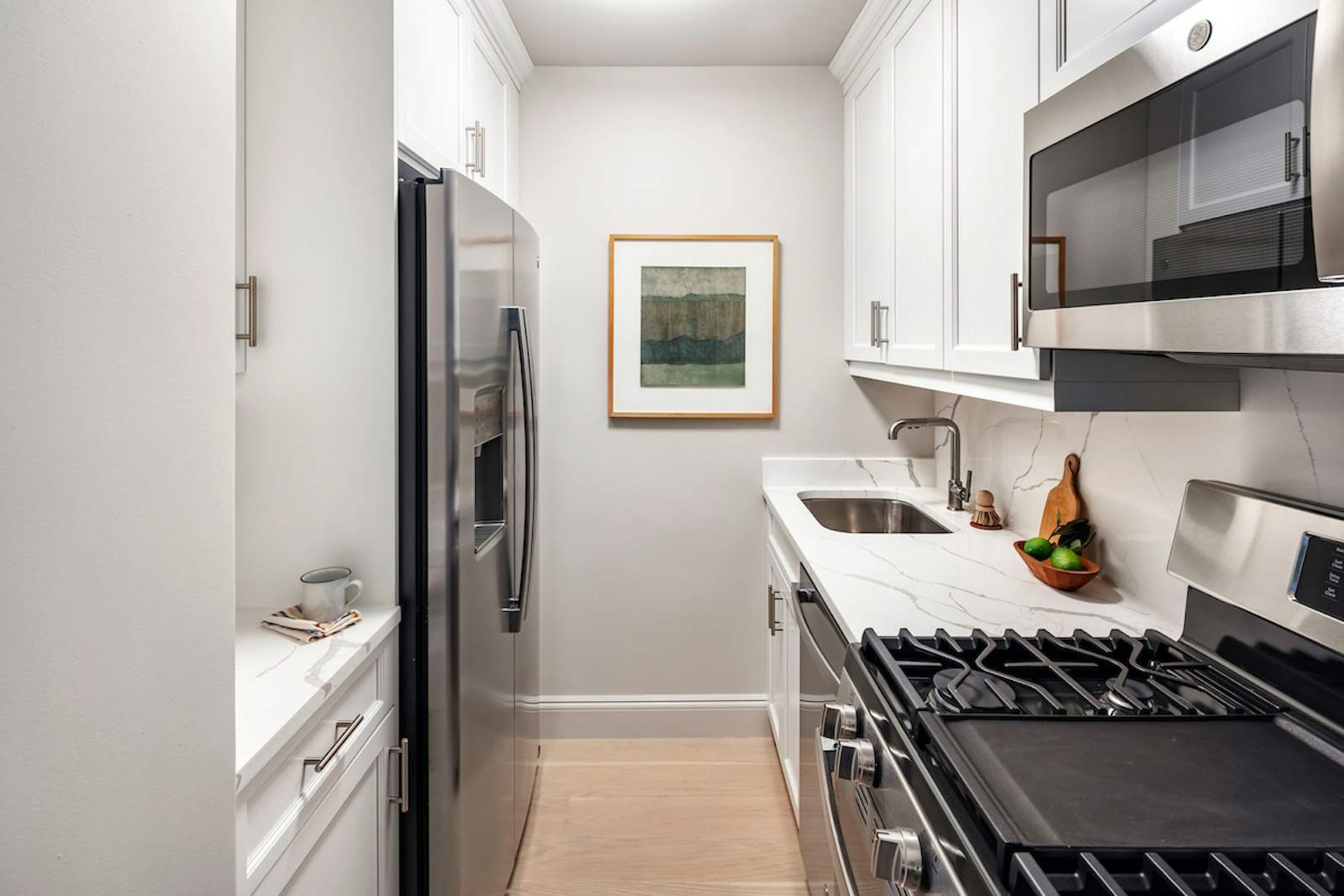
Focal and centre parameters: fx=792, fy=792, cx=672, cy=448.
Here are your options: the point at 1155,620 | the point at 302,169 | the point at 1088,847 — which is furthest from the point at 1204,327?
the point at 302,169

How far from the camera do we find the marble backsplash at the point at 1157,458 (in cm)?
116

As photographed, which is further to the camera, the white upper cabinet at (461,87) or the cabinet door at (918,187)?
the cabinet door at (918,187)

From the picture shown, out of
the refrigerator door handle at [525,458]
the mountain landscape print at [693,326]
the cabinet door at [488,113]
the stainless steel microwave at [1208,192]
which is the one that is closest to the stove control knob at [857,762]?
the stainless steel microwave at [1208,192]

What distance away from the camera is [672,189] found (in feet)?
9.39

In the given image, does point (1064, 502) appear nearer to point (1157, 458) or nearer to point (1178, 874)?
point (1157, 458)

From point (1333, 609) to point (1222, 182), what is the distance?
0.57 metres

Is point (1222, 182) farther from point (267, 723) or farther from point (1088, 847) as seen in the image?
point (267, 723)

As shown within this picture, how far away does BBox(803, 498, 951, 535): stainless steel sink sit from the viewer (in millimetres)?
2764

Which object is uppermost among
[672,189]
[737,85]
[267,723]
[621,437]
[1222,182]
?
[737,85]

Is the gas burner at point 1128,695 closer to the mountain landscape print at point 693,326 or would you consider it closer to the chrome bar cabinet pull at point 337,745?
the chrome bar cabinet pull at point 337,745

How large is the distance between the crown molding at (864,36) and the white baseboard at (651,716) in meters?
2.26

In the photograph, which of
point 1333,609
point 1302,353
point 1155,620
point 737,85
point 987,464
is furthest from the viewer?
point 737,85

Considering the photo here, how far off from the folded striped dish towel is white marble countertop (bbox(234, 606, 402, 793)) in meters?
0.01

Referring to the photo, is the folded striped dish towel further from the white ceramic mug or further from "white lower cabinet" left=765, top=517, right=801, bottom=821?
"white lower cabinet" left=765, top=517, right=801, bottom=821
